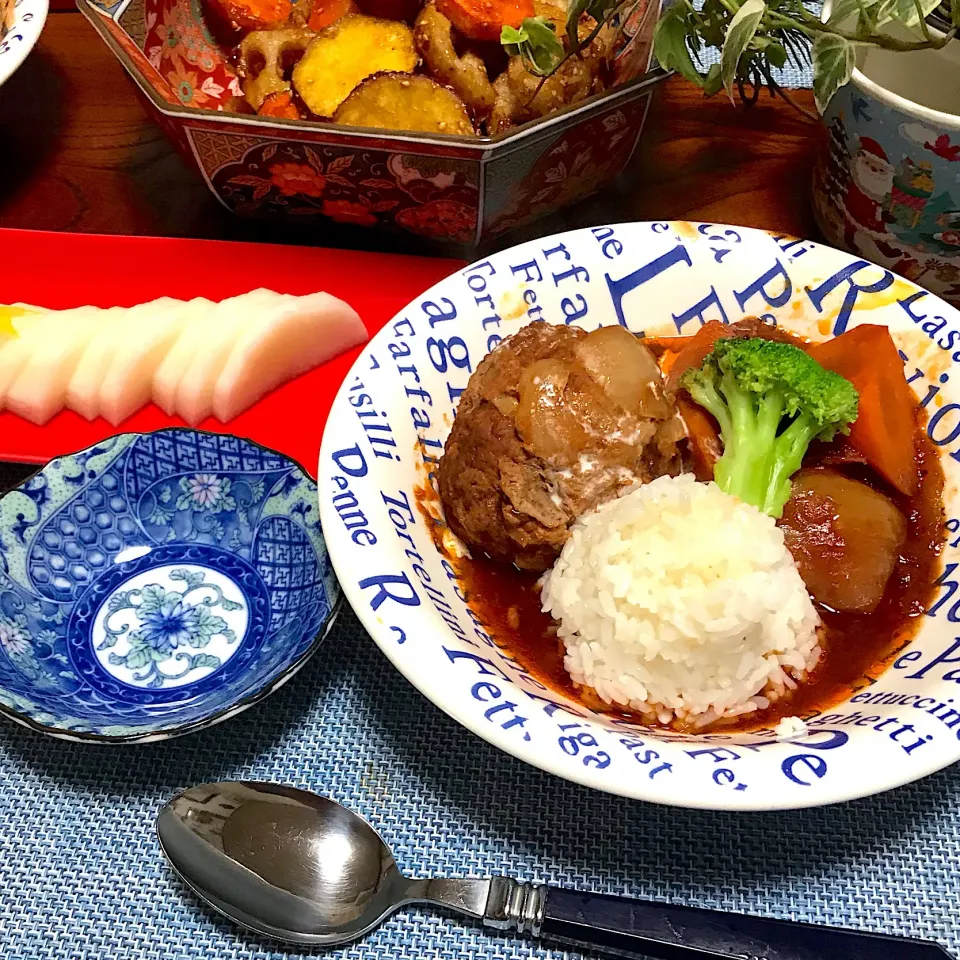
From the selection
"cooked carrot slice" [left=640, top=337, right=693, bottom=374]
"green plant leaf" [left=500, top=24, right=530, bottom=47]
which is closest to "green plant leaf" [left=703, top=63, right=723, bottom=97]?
"green plant leaf" [left=500, top=24, right=530, bottom=47]

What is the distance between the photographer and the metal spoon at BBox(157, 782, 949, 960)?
1.48 m

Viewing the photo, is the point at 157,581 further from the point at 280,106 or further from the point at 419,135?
the point at 280,106

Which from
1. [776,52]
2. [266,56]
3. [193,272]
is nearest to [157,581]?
[193,272]

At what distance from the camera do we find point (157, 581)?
7.10ft

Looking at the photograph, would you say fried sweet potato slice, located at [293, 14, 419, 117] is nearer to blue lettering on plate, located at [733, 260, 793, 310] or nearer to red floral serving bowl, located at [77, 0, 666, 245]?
red floral serving bowl, located at [77, 0, 666, 245]

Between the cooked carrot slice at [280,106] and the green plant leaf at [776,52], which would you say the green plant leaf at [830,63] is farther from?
the cooked carrot slice at [280,106]

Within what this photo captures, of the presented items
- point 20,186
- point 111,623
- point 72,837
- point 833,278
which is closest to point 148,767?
point 72,837

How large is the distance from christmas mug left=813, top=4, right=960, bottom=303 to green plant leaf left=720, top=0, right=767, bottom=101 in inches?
18.4

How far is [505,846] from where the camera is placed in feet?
5.63

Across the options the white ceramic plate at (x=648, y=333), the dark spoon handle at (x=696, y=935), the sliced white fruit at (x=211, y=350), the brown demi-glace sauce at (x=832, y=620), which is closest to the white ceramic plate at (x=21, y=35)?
the sliced white fruit at (x=211, y=350)

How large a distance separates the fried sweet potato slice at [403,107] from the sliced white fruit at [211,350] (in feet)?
1.87

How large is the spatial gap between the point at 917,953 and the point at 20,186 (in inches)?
133

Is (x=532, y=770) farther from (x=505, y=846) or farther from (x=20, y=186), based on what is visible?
(x=20, y=186)

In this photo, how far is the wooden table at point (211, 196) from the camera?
290cm
